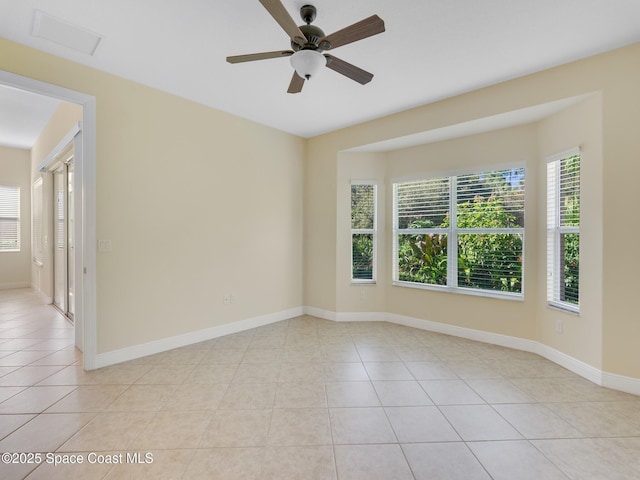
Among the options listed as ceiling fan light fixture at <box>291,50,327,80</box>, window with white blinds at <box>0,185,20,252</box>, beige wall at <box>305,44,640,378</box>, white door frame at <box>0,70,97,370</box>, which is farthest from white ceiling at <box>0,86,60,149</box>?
beige wall at <box>305,44,640,378</box>

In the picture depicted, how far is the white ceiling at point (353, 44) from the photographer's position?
84.1 inches

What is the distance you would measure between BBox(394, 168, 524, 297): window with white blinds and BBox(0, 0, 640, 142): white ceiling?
1253 mm

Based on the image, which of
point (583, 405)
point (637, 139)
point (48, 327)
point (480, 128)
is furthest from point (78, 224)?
point (637, 139)

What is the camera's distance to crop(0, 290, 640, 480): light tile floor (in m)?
1.76

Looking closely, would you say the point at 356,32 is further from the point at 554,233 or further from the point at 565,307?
the point at 565,307

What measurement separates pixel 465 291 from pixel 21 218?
366 inches

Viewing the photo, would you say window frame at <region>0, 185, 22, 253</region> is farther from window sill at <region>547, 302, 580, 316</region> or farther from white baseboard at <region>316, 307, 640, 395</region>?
window sill at <region>547, 302, 580, 316</region>

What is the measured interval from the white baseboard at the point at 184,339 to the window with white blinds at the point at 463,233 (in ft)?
6.77

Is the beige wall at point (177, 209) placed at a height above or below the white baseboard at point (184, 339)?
above

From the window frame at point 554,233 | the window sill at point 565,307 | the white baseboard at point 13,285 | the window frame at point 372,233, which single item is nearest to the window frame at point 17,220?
the white baseboard at point 13,285

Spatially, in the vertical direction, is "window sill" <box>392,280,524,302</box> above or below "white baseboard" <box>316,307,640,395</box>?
above

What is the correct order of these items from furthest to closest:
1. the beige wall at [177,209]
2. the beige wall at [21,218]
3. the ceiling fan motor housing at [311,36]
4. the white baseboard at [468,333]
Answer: the beige wall at [21,218]
the white baseboard at [468,333]
the beige wall at [177,209]
the ceiling fan motor housing at [311,36]

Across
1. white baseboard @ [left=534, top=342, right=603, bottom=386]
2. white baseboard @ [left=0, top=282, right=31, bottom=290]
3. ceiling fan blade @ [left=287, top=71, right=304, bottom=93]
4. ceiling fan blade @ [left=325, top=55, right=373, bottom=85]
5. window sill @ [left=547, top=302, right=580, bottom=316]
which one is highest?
ceiling fan blade @ [left=287, top=71, right=304, bottom=93]

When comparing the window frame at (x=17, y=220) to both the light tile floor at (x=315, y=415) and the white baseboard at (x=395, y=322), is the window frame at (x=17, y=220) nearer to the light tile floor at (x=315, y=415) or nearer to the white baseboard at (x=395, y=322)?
the light tile floor at (x=315, y=415)
